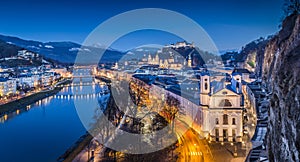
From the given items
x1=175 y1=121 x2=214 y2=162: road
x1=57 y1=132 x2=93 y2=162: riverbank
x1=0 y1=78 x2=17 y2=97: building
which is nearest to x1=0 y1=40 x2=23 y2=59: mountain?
x1=0 y1=78 x2=17 y2=97: building

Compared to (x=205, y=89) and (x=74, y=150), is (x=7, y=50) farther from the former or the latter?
(x=205, y=89)

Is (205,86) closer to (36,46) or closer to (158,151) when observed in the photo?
(158,151)

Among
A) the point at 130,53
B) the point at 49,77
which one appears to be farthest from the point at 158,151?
the point at 130,53

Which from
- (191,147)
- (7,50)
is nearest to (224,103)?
(191,147)

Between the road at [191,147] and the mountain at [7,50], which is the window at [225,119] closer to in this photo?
the road at [191,147]

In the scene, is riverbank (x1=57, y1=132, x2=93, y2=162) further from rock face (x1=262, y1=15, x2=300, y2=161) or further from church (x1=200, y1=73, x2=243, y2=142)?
rock face (x1=262, y1=15, x2=300, y2=161)
